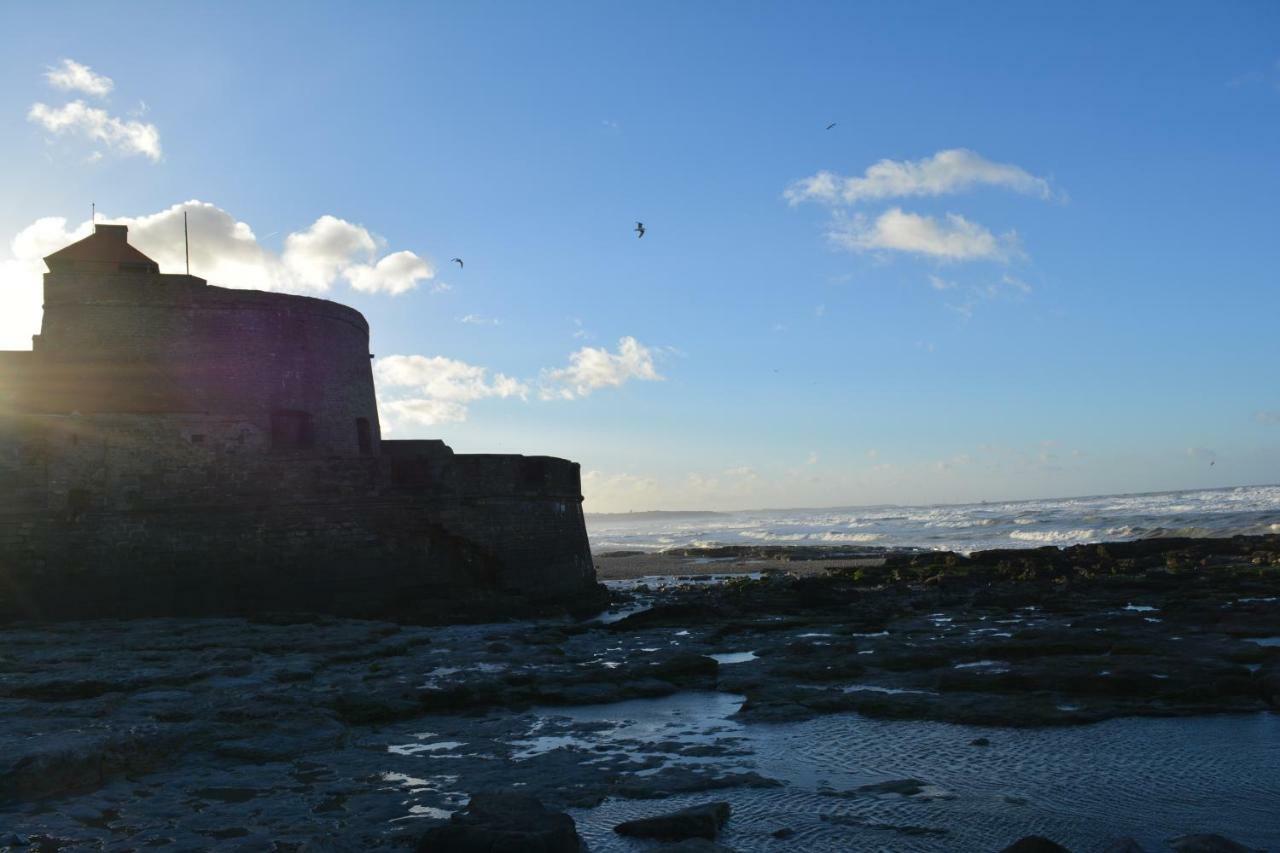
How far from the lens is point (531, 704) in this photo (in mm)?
9078

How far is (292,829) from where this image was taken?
539 centimetres

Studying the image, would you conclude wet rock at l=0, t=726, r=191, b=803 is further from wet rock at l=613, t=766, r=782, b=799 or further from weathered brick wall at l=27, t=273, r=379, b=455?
weathered brick wall at l=27, t=273, r=379, b=455

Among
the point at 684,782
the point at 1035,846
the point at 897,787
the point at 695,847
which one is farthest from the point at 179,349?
the point at 1035,846

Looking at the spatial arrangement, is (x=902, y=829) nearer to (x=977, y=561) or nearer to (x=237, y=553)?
(x=237, y=553)

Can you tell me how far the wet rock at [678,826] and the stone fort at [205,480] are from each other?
11.1m

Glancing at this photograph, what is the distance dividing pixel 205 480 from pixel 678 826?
13.1 metres

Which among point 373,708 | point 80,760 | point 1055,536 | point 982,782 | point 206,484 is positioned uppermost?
point 206,484

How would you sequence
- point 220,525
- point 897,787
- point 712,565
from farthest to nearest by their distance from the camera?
point 712,565 → point 220,525 → point 897,787

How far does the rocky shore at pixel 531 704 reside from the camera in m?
5.69

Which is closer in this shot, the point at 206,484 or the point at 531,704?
the point at 531,704

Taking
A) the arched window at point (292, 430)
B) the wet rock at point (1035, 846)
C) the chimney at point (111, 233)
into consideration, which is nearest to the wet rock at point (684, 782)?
the wet rock at point (1035, 846)

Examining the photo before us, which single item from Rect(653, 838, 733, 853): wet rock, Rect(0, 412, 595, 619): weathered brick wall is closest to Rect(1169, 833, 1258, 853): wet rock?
Rect(653, 838, 733, 853): wet rock

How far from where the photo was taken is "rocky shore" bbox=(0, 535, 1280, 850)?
5691 millimetres

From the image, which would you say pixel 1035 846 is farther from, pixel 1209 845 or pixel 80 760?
pixel 80 760
